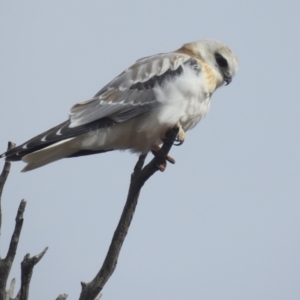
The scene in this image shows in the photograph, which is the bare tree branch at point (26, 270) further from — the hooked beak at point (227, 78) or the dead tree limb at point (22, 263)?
the hooked beak at point (227, 78)

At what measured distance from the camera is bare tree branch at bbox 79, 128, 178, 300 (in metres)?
3.71

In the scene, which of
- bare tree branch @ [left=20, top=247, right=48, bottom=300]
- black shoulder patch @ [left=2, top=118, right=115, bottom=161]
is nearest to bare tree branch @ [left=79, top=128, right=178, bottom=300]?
bare tree branch @ [left=20, top=247, right=48, bottom=300]

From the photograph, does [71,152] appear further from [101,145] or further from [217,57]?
[217,57]

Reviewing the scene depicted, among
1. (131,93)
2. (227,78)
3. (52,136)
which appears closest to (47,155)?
(52,136)

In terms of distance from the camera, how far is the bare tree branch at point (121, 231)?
3.71 m

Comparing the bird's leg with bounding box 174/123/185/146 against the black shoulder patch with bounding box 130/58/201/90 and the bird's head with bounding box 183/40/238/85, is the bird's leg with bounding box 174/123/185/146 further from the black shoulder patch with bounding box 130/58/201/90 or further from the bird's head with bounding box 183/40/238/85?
the bird's head with bounding box 183/40/238/85

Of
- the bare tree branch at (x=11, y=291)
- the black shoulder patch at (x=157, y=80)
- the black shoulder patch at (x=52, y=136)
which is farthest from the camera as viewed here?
the black shoulder patch at (x=157, y=80)

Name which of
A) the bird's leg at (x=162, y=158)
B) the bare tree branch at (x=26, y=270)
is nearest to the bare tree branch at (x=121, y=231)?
the bird's leg at (x=162, y=158)

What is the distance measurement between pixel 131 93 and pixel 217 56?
1113mm

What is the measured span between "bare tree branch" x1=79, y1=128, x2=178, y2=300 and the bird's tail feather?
710 millimetres

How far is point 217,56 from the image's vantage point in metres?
6.04

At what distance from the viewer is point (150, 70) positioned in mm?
5410

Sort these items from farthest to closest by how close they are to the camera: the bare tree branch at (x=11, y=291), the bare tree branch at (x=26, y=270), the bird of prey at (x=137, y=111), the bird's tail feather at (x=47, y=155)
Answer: the bird of prey at (x=137, y=111) → the bird's tail feather at (x=47, y=155) → the bare tree branch at (x=11, y=291) → the bare tree branch at (x=26, y=270)

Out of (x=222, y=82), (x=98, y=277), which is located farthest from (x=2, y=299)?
(x=222, y=82)
